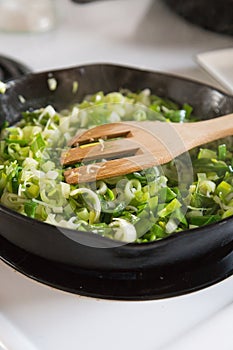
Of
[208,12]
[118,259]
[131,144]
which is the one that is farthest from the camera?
[208,12]

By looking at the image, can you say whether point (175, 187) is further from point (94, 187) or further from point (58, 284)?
point (58, 284)

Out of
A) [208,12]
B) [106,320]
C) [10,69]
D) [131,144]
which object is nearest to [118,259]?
[106,320]

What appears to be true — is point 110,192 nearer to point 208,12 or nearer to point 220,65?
point 220,65

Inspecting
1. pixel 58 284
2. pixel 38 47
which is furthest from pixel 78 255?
pixel 38 47

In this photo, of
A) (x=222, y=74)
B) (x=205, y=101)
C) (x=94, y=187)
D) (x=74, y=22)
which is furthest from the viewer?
(x=74, y=22)

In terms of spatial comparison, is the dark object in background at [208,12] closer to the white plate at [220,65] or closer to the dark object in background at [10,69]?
the white plate at [220,65]

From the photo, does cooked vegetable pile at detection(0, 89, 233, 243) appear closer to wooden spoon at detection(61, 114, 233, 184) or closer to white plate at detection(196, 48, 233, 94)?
wooden spoon at detection(61, 114, 233, 184)
